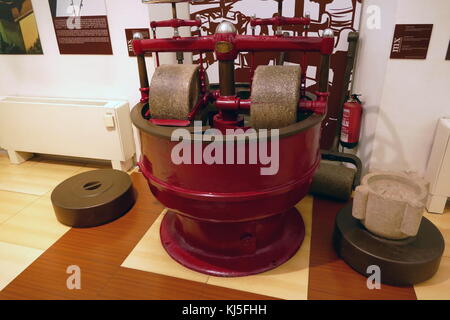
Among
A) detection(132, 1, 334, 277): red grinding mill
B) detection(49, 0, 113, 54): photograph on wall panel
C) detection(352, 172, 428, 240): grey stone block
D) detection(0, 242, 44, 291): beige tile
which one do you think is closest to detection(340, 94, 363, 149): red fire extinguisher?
detection(352, 172, 428, 240): grey stone block

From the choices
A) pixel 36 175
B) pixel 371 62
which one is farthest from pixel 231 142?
pixel 36 175

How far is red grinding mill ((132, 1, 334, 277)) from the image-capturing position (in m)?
1.30

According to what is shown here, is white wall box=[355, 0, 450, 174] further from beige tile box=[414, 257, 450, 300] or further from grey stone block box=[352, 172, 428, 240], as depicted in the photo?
beige tile box=[414, 257, 450, 300]

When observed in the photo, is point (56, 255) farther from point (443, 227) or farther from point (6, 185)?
point (443, 227)

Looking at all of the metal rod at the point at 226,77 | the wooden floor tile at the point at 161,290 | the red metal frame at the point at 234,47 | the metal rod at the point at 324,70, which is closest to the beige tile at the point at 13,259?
the wooden floor tile at the point at 161,290

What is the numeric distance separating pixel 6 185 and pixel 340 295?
2.50 metres

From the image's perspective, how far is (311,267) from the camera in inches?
Answer: 64.4

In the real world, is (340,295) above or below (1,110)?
below

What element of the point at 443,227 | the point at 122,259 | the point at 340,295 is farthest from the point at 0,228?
the point at 443,227

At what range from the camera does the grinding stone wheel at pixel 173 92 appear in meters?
1.41

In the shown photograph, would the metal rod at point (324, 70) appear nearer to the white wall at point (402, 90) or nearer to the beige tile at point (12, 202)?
the white wall at point (402, 90)

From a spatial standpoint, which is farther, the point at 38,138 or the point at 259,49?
the point at 38,138

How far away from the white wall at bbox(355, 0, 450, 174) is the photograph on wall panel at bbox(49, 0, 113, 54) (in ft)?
5.92

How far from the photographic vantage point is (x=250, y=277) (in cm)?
157
